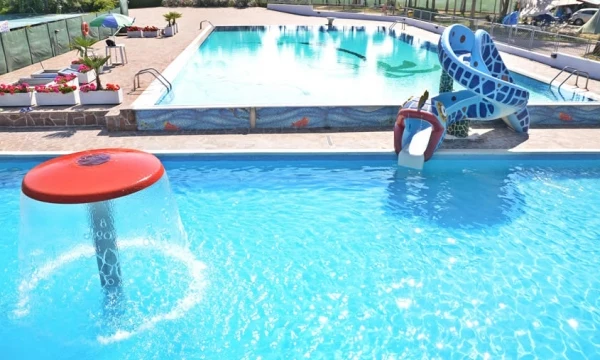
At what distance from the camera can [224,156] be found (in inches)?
414

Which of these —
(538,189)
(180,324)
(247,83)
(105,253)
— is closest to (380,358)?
(180,324)

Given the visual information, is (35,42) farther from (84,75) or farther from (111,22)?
(84,75)

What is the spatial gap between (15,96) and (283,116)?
720 centimetres

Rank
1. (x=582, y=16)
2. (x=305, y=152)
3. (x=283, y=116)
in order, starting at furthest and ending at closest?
1. (x=582, y=16)
2. (x=283, y=116)
3. (x=305, y=152)

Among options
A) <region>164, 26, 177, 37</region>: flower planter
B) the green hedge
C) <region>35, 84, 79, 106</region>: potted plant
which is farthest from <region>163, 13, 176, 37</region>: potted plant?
the green hedge

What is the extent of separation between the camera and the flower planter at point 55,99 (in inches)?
502

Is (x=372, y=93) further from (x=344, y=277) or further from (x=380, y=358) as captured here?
(x=380, y=358)

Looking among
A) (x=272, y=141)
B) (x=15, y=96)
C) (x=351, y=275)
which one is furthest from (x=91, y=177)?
(x=15, y=96)

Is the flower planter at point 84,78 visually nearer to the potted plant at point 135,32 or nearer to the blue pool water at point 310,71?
the blue pool water at point 310,71

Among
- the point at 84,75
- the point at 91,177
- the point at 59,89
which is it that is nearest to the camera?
the point at 91,177

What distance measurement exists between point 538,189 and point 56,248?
8.56 metres

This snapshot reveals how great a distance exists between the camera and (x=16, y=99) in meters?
12.8

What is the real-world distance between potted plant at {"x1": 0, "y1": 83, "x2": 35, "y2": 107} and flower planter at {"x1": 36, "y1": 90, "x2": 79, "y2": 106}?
273mm

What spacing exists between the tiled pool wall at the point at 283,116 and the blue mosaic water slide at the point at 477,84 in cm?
147
